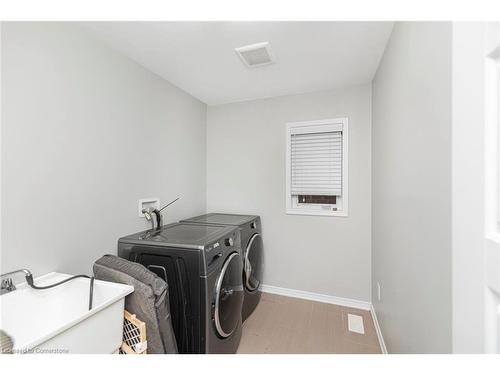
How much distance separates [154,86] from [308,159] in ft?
5.57

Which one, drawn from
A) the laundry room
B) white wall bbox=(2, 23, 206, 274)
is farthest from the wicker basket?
white wall bbox=(2, 23, 206, 274)

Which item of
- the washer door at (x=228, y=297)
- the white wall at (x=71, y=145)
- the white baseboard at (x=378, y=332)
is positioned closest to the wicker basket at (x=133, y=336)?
the washer door at (x=228, y=297)

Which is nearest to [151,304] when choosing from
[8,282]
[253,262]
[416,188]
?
[8,282]

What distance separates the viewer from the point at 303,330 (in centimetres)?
198

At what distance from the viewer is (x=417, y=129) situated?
39.3 inches

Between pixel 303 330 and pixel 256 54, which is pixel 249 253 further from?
pixel 256 54

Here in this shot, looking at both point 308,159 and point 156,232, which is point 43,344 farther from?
point 308,159

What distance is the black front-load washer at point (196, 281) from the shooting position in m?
1.31

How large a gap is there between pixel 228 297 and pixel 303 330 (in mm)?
932

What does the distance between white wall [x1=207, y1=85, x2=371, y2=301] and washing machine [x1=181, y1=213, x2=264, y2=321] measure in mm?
236

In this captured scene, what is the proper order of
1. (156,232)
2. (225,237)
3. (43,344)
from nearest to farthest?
(43,344)
(225,237)
(156,232)

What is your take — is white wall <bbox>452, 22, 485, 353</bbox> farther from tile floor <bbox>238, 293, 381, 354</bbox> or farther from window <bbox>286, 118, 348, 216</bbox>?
window <bbox>286, 118, 348, 216</bbox>

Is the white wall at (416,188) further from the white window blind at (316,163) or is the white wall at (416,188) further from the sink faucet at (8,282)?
the sink faucet at (8,282)

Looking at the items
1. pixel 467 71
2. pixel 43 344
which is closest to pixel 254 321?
pixel 43 344
